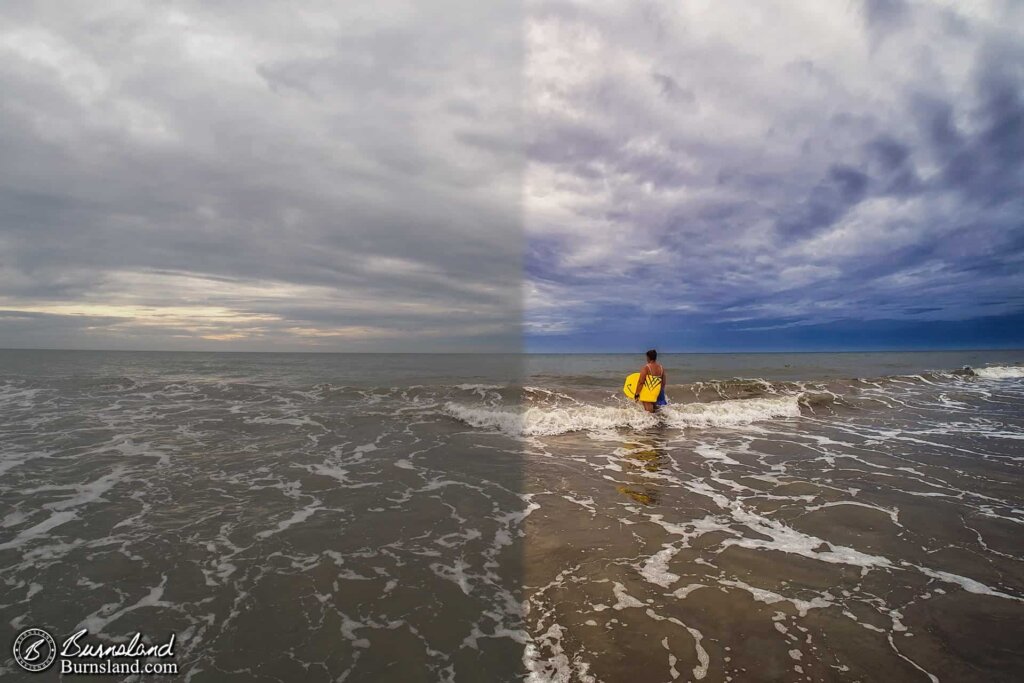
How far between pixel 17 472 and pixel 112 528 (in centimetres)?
506

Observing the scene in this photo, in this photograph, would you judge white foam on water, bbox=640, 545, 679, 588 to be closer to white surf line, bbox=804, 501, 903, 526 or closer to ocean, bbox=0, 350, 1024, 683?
ocean, bbox=0, 350, 1024, 683

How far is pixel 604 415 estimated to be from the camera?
54.1 ft

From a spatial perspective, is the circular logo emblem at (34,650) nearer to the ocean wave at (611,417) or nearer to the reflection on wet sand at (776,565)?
the reflection on wet sand at (776,565)

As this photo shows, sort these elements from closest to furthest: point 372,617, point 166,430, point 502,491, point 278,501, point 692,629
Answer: point 692,629, point 372,617, point 278,501, point 502,491, point 166,430

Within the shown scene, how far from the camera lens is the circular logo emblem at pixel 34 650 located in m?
4.09

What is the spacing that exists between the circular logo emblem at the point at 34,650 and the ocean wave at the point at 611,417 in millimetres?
11104

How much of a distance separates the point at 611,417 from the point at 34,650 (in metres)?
14.3

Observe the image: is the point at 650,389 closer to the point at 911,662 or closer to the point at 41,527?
the point at 911,662

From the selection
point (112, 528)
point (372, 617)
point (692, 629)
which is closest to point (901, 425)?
point (692, 629)

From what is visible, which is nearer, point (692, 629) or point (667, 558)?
point (692, 629)

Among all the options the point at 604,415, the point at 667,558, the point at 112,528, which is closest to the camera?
the point at 667,558

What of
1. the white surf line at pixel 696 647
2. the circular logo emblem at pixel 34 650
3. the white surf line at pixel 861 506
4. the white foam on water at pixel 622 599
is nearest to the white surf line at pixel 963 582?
the white surf line at pixel 861 506

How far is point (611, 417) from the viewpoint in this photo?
16.2m

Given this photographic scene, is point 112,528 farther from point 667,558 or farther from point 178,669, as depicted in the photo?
point 667,558
